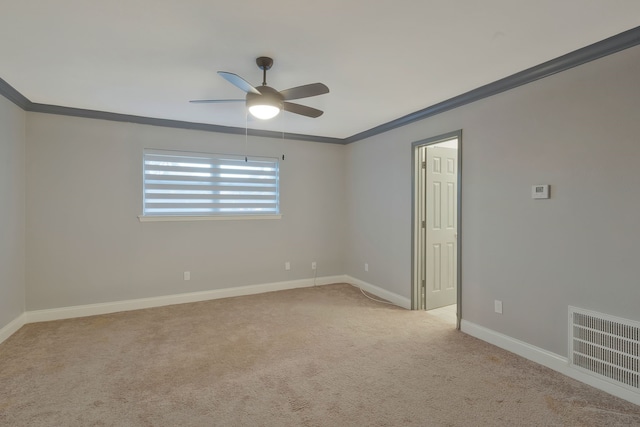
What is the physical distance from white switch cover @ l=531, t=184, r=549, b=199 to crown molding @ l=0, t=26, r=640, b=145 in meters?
0.90

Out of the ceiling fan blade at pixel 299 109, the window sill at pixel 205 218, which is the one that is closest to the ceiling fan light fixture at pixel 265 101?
the ceiling fan blade at pixel 299 109

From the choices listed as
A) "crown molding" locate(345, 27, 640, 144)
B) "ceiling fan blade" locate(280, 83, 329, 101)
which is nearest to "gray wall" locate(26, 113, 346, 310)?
"crown molding" locate(345, 27, 640, 144)

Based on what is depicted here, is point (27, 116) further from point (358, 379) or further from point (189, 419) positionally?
point (358, 379)

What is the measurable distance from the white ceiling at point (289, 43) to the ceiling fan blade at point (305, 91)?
0.88ft

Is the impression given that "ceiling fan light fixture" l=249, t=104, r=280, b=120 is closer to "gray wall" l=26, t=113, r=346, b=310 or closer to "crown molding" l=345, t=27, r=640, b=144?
"crown molding" l=345, t=27, r=640, b=144

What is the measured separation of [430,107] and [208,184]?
120 inches

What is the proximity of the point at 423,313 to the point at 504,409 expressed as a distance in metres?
1.85

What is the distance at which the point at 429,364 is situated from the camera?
2643mm

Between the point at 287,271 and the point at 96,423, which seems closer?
the point at 96,423

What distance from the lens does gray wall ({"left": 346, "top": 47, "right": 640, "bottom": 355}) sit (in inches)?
85.7

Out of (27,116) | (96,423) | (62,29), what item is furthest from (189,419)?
(27,116)

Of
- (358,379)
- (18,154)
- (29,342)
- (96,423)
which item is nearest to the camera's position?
(96,423)

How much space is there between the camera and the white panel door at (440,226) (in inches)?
159

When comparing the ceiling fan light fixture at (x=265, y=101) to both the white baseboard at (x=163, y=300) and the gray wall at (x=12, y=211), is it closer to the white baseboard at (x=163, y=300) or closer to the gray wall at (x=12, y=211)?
the gray wall at (x=12, y=211)
